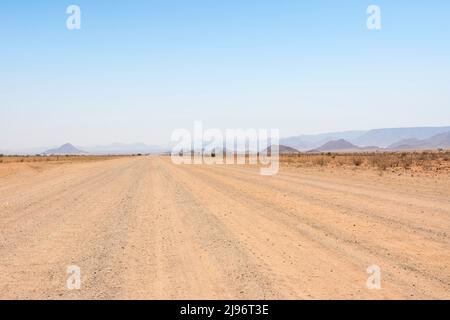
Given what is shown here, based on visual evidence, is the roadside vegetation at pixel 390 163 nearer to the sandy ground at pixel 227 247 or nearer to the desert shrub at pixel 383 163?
the desert shrub at pixel 383 163

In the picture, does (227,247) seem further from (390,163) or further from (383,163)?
(390,163)

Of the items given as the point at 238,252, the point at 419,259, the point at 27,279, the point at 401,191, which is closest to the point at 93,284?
the point at 27,279

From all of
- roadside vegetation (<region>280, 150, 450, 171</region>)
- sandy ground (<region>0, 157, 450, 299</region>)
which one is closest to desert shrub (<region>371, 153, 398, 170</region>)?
roadside vegetation (<region>280, 150, 450, 171</region>)

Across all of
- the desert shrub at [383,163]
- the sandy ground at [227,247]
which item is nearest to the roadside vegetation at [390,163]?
the desert shrub at [383,163]

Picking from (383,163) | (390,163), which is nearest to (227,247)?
(383,163)

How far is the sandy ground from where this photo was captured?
17.4ft

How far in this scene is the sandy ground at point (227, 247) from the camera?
532 centimetres

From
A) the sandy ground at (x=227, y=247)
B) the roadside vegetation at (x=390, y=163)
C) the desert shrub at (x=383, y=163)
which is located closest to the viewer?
the sandy ground at (x=227, y=247)

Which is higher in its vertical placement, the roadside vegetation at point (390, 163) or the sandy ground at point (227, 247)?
the roadside vegetation at point (390, 163)

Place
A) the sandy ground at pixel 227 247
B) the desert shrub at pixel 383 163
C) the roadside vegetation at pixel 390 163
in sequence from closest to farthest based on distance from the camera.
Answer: the sandy ground at pixel 227 247
the roadside vegetation at pixel 390 163
the desert shrub at pixel 383 163

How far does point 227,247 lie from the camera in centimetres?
747
